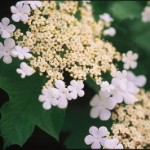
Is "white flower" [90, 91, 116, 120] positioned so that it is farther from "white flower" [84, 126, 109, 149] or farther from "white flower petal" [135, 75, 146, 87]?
"white flower petal" [135, 75, 146, 87]

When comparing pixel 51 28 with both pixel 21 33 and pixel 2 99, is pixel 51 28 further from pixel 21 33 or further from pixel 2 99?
Answer: pixel 2 99

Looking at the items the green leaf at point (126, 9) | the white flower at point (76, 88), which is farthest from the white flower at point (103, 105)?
the green leaf at point (126, 9)

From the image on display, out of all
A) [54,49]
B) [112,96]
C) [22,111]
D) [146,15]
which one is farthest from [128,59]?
[22,111]

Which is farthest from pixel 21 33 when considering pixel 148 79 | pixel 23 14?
pixel 148 79

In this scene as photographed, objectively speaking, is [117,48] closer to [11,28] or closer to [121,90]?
[121,90]

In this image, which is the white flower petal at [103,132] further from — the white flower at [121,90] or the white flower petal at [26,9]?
the white flower petal at [26,9]

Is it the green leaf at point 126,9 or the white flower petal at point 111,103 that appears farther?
the green leaf at point 126,9
